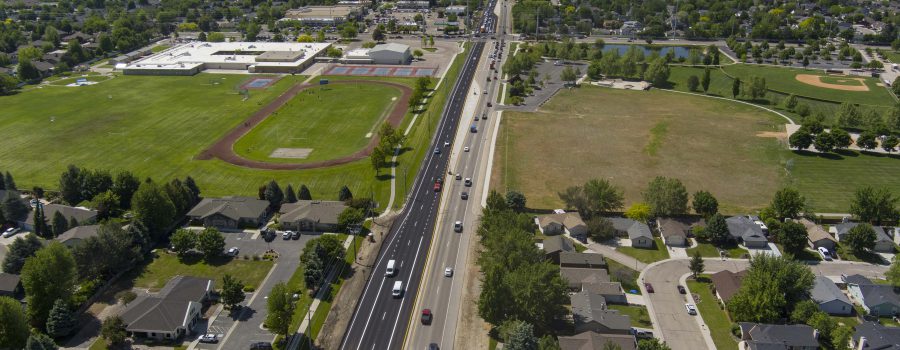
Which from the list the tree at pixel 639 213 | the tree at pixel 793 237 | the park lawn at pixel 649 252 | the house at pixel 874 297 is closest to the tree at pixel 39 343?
the park lawn at pixel 649 252

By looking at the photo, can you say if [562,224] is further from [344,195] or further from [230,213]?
[230,213]

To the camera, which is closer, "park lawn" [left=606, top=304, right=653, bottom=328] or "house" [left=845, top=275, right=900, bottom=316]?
"park lawn" [left=606, top=304, right=653, bottom=328]

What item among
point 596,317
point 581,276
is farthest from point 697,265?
point 596,317

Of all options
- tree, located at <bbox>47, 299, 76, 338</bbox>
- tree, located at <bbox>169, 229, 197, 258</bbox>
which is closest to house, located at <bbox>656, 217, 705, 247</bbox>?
tree, located at <bbox>169, 229, 197, 258</bbox>

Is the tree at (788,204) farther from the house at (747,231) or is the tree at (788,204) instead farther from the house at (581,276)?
the house at (581,276)

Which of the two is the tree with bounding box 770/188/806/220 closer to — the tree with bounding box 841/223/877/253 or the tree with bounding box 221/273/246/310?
the tree with bounding box 841/223/877/253

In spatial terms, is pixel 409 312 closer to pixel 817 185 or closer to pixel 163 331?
pixel 163 331
